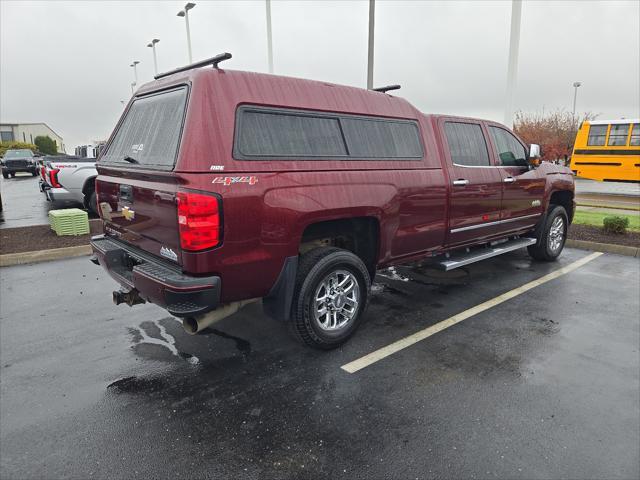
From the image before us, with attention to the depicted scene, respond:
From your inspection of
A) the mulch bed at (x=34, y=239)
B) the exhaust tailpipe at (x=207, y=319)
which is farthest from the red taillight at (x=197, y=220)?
the mulch bed at (x=34, y=239)

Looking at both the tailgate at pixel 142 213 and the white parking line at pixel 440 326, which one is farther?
the white parking line at pixel 440 326

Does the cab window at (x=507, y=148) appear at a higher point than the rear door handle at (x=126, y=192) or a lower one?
higher

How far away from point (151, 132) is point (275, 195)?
1292 mm

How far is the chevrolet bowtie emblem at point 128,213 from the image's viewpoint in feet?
12.2

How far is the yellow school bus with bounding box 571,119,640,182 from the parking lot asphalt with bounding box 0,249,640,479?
15887mm

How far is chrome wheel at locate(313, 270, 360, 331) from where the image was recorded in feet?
12.7

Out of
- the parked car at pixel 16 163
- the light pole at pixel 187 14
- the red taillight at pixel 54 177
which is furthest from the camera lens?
the parked car at pixel 16 163

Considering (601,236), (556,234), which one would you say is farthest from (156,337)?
(601,236)

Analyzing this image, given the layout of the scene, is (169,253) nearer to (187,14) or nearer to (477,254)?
(477,254)


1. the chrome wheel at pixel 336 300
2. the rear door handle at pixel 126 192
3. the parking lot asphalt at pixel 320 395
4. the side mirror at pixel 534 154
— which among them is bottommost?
the parking lot asphalt at pixel 320 395

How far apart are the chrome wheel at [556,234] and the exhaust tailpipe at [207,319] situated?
5500 millimetres

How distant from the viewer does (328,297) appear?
12.9 feet

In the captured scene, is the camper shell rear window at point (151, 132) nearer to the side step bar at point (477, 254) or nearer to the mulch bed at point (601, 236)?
the side step bar at point (477, 254)

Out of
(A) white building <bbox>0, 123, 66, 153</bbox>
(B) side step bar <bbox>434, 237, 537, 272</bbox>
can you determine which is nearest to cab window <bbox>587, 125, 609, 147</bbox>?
(B) side step bar <bbox>434, 237, 537, 272</bbox>
